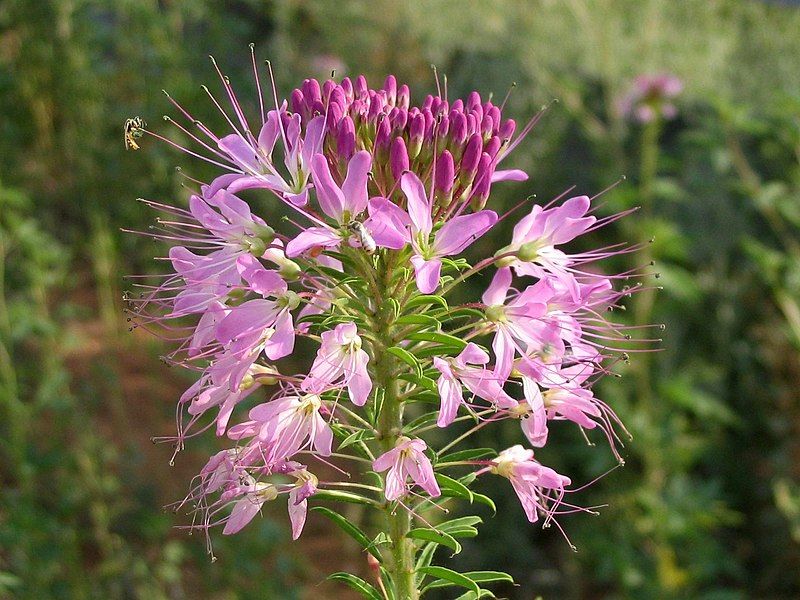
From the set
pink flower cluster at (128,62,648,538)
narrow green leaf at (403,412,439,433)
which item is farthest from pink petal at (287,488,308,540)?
narrow green leaf at (403,412,439,433)

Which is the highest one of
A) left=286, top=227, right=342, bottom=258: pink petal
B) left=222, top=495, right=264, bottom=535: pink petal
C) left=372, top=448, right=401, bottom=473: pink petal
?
left=286, top=227, right=342, bottom=258: pink petal

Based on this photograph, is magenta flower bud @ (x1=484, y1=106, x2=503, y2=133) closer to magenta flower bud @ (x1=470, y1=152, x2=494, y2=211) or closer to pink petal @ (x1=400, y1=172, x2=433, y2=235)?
magenta flower bud @ (x1=470, y1=152, x2=494, y2=211)

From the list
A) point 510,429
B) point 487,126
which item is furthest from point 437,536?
point 510,429

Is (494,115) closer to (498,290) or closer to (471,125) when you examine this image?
(471,125)

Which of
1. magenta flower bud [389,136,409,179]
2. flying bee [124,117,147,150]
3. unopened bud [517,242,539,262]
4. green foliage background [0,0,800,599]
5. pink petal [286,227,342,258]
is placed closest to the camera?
pink petal [286,227,342,258]

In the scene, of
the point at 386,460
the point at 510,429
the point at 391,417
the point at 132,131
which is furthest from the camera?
the point at 510,429

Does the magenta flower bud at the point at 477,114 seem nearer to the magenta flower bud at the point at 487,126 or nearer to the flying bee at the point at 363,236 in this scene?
the magenta flower bud at the point at 487,126
